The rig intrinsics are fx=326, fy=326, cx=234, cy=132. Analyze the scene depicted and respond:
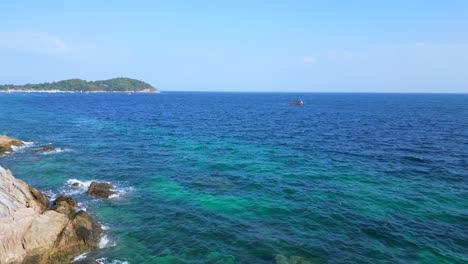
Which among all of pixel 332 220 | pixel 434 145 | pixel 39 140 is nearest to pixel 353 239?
pixel 332 220

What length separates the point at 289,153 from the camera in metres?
60.7

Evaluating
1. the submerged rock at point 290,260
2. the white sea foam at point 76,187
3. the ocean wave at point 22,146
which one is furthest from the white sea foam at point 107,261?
the ocean wave at point 22,146

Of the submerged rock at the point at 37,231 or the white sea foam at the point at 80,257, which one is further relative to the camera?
the white sea foam at the point at 80,257

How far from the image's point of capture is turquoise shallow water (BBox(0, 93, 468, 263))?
92.7 ft

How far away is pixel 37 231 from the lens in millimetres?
27906

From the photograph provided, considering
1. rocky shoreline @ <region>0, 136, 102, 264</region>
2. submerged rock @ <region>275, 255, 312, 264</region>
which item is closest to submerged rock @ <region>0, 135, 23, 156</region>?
rocky shoreline @ <region>0, 136, 102, 264</region>

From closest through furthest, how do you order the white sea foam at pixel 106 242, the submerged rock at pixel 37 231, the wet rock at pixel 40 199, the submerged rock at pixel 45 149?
1. the submerged rock at pixel 37 231
2. the white sea foam at pixel 106 242
3. the wet rock at pixel 40 199
4. the submerged rock at pixel 45 149

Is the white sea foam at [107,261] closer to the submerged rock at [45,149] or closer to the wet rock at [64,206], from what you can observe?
the wet rock at [64,206]

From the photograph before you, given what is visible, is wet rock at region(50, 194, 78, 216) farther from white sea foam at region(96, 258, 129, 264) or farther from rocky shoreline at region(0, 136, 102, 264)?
white sea foam at region(96, 258, 129, 264)

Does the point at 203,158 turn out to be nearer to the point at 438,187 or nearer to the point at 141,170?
the point at 141,170

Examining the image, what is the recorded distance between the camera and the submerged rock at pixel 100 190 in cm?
3988

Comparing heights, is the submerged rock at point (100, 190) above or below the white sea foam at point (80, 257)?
above

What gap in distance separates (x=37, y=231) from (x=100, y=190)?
12507 millimetres

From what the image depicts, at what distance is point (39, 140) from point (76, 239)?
175 ft
